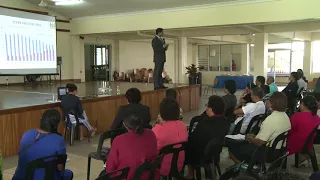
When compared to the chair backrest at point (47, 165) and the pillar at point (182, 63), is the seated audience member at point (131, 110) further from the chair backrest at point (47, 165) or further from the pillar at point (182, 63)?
the pillar at point (182, 63)

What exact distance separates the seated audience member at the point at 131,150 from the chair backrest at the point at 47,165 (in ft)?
1.14

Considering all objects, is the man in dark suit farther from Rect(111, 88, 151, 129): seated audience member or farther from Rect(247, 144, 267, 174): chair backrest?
Rect(247, 144, 267, 174): chair backrest

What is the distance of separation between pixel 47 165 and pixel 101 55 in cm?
1395

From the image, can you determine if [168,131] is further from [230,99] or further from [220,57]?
[220,57]

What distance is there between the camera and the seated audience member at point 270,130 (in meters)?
3.06

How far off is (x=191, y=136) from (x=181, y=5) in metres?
7.82

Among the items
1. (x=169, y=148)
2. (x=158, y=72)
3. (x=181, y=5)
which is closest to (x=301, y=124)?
Result: (x=169, y=148)

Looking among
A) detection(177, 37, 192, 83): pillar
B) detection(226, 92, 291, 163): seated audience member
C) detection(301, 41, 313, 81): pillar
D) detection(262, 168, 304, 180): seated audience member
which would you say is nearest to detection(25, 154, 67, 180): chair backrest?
detection(262, 168, 304, 180): seated audience member

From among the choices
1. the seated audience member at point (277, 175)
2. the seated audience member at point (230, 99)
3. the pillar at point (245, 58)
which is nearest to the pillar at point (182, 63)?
the pillar at point (245, 58)

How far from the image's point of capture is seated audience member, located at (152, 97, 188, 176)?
104 inches

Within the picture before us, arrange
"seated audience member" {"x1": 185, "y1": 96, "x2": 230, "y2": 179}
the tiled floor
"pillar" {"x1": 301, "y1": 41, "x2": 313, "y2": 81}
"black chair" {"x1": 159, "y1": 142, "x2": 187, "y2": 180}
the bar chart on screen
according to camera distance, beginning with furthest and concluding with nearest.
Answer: "pillar" {"x1": 301, "y1": 41, "x2": 313, "y2": 81}
the bar chart on screen
the tiled floor
"seated audience member" {"x1": 185, "y1": 96, "x2": 230, "y2": 179}
"black chair" {"x1": 159, "y1": 142, "x2": 187, "y2": 180}

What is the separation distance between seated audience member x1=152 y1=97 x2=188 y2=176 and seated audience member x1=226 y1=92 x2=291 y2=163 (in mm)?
→ 757

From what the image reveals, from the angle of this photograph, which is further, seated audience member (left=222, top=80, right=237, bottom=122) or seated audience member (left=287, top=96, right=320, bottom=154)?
seated audience member (left=222, top=80, right=237, bottom=122)

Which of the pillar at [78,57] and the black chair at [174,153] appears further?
the pillar at [78,57]
